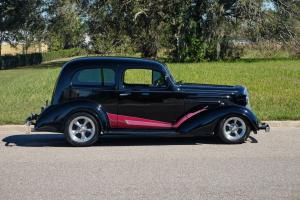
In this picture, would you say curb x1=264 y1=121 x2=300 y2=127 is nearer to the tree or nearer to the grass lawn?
the grass lawn

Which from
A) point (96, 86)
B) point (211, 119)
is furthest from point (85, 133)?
point (211, 119)

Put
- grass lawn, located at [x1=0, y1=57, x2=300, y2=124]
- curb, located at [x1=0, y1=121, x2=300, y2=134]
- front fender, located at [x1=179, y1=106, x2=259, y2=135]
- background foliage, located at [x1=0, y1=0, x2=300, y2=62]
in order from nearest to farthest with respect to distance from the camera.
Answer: front fender, located at [x1=179, y1=106, x2=259, y2=135], curb, located at [x1=0, y1=121, x2=300, y2=134], grass lawn, located at [x1=0, y1=57, x2=300, y2=124], background foliage, located at [x1=0, y1=0, x2=300, y2=62]

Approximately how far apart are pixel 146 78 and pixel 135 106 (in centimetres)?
60

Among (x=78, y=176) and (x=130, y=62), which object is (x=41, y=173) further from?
(x=130, y=62)

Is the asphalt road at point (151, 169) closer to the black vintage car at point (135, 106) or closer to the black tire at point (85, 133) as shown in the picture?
the black tire at point (85, 133)

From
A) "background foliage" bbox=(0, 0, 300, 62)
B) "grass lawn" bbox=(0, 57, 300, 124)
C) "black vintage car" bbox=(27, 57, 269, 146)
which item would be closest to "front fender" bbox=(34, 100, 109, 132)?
"black vintage car" bbox=(27, 57, 269, 146)

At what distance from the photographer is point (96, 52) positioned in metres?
44.1

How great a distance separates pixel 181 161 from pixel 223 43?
35573 mm

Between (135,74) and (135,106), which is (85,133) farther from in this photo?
(135,74)

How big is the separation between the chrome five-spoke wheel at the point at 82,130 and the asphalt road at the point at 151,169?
20 cm

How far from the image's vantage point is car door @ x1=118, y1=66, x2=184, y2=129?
31.2 feet

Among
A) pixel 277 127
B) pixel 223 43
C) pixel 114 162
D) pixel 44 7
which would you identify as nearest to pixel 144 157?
pixel 114 162

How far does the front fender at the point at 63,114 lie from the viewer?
9.34 meters

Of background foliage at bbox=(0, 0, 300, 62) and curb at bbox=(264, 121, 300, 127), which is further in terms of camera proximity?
background foliage at bbox=(0, 0, 300, 62)
